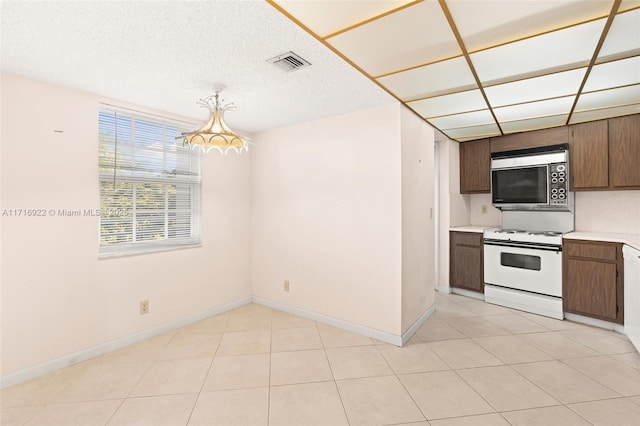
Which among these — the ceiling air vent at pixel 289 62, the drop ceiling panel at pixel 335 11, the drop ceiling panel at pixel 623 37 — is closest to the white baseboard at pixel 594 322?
the drop ceiling panel at pixel 623 37

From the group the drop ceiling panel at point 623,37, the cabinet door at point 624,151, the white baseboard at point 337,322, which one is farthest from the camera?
the cabinet door at point 624,151

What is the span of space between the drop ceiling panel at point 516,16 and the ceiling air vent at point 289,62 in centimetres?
95

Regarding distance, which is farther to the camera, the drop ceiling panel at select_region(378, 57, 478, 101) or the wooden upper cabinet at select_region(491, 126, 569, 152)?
the wooden upper cabinet at select_region(491, 126, 569, 152)

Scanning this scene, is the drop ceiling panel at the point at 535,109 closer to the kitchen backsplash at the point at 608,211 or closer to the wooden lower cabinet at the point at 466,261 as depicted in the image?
the kitchen backsplash at the point at 608,211

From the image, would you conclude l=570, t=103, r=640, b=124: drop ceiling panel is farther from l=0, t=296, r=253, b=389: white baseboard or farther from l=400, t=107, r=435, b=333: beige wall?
l=0, t=296, r=253, b=389: white baseboard

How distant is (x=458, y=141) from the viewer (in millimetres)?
4590

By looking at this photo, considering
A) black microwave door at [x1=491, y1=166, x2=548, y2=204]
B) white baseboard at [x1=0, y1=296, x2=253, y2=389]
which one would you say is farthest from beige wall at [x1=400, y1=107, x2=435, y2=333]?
white baseboard at [x1=0, y1=296, x2=253, y2=389]

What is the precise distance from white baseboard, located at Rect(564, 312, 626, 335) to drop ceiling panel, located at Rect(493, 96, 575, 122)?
2233 mm

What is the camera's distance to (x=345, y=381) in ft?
7.59

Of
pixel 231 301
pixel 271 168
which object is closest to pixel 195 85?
pixel 271 168

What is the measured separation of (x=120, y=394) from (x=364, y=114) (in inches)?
122

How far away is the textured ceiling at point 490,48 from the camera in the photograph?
1.52 m

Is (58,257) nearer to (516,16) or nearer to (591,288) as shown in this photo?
(516,16)

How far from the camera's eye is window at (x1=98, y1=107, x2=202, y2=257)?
2.86 meters
